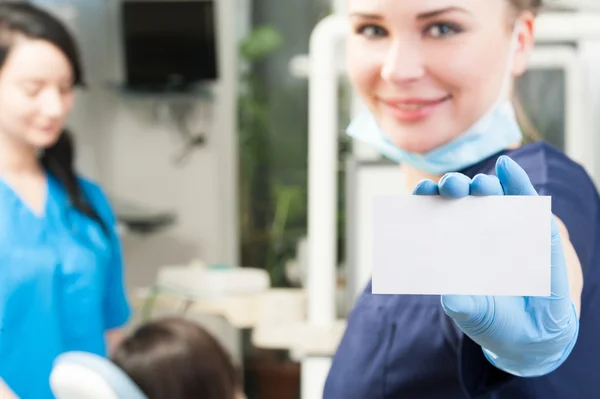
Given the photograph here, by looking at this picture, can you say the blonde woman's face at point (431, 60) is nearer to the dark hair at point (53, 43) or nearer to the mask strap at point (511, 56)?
the mask strap at point (511, 56)

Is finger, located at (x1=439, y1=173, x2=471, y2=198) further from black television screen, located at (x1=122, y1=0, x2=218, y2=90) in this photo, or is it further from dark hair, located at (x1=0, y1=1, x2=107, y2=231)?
black television screen, located at (x1=122, y1=0, x2=218, y2=90)

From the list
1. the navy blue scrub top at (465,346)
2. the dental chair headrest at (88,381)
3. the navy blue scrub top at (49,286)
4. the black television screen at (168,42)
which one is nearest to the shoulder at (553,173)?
the navy blue scrub top at (465,346)

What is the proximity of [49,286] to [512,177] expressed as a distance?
824 millimetres

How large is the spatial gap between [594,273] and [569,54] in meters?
0.64

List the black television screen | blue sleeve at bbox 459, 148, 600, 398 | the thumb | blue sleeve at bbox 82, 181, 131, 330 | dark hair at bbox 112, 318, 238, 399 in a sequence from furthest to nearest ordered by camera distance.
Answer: the black television screen < blue sleeve at bbox 82, 181, 131, 330 < dark hair at bbox 112, 318, 238, 399 < blue sleeve at bbox 459, 148, 600, 398 < the thumb

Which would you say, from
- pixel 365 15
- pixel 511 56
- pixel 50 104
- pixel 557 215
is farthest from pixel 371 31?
pixel 50 104

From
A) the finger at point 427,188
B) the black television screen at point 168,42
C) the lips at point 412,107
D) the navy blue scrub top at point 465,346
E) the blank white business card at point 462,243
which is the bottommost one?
the navy blue scrub top at point 465,346

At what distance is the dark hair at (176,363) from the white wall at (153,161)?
1.08 m

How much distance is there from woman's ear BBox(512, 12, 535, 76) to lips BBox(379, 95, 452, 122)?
9 centimetres

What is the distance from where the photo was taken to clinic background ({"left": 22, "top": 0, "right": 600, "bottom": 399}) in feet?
6.55

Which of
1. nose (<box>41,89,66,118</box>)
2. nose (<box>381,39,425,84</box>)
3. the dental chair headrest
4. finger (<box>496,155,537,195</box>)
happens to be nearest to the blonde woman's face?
nose (<box>381,39,425,84</box>)

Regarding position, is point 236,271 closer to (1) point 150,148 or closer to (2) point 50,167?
(1) point 150,148

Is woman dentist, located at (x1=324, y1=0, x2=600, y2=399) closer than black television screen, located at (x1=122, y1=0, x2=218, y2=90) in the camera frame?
Yes

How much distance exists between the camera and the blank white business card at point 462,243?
0.49 m
